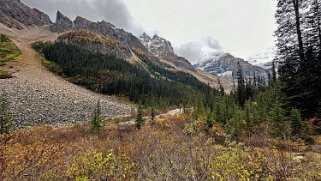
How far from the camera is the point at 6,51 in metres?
104

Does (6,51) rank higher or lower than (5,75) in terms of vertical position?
higher

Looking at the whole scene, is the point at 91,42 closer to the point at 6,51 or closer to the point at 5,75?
the point at 6,51

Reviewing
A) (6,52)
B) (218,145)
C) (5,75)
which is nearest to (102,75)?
(5,75)

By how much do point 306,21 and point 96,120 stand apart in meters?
26.6

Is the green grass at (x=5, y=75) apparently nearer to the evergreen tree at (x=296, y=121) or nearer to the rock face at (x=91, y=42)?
the rock face at (x=91, y=42)

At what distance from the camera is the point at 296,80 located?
16.7 meters

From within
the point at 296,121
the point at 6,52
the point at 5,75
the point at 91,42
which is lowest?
the point at 296,121

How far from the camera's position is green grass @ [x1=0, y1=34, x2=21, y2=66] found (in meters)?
94.4

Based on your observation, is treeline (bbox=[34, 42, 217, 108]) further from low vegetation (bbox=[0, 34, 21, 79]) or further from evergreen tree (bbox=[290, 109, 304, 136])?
evergreen tree (bbox=[290, 109, 304, 136])

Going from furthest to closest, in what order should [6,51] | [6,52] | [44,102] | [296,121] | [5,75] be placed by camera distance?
[6,51] < [6,52] < [5,75] < [44,102] < [296,121]

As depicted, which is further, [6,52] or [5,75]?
[6,52]

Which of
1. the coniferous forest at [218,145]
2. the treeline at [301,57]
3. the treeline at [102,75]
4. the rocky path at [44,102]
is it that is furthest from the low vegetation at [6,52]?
the treeline at [301,57]

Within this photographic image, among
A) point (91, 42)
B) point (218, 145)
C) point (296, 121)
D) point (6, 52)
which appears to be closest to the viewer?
point (218, 145)

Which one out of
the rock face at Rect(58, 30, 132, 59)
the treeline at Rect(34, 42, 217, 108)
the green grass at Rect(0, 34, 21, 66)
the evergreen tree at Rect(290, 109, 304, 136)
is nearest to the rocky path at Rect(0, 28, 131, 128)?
the green grass at Rect(0, 34, 21, 66)
